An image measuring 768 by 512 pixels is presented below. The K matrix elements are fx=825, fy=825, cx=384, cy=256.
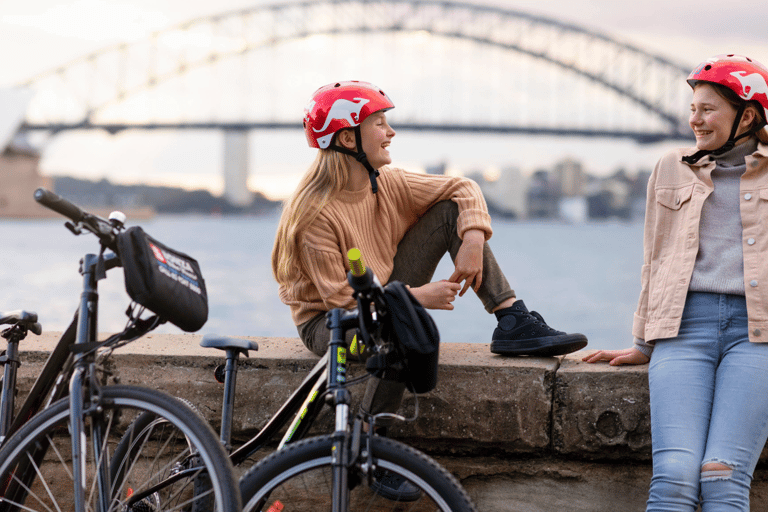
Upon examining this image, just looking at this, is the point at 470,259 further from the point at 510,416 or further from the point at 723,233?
the point at 723,233

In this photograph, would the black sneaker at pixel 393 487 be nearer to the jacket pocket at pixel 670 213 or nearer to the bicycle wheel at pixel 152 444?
the bicycle wheel at pixel 152 444

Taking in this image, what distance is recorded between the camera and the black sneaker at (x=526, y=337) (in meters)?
2.57

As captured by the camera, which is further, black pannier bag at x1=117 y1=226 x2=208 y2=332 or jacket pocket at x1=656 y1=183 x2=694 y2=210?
jacket pocket at x1=656 y1=183 x2=694 y2=210

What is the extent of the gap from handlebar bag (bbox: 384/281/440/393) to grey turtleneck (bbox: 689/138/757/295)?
2.88 feet

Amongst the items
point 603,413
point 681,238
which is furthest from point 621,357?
point 681,238

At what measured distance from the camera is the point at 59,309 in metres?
21.8

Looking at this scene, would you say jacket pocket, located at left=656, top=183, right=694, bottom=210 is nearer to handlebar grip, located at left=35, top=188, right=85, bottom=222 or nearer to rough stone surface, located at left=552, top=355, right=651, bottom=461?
rough stone surface, located at left=552, top=355, right=651, bottom=461

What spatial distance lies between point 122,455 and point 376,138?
1186mm

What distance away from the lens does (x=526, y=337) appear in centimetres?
262

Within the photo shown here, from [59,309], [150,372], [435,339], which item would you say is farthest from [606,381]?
[59,309]

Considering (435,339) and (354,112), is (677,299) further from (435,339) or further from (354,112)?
(354,112)

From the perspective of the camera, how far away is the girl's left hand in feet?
8.39

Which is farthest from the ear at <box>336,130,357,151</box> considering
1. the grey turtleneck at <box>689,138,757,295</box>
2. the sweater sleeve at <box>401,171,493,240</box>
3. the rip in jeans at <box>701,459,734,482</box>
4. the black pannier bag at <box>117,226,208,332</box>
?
the rip in jeans at <box>701,459,734,482</box>

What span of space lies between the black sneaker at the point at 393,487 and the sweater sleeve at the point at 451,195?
94 cm
